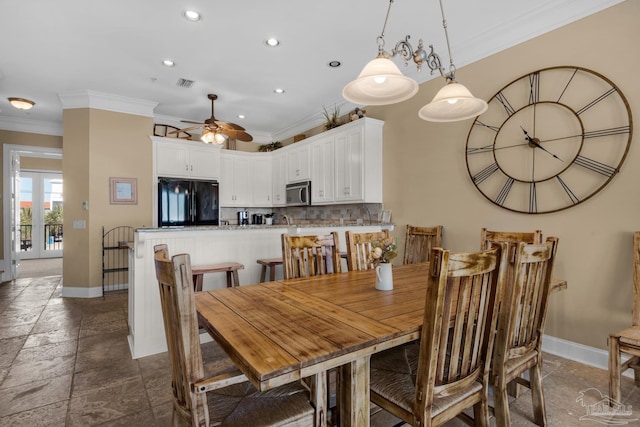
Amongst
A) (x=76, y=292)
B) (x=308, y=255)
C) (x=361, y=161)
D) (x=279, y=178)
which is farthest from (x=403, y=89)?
(x=76, y=292)

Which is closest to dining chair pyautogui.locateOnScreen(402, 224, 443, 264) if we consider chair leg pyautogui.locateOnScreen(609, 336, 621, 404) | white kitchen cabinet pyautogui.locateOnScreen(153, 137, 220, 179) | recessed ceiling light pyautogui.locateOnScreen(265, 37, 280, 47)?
chair leg pyautogui.locateOnScreen(609, 336, 621, 404)

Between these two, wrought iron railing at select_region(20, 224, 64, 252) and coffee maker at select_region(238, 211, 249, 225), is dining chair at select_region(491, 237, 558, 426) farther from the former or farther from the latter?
wrought iron railing at select_region(20, 224, 64, 252)

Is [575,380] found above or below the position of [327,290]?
below

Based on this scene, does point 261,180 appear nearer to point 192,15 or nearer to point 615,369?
point 192,15

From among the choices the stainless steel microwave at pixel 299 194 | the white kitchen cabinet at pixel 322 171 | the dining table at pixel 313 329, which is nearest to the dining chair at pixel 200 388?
the dining table at pixel 313 329

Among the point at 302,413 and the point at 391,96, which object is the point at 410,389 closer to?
the point at 302,413

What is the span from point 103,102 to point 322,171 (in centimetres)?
337

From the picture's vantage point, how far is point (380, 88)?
1995mm

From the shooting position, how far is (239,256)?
3123 millimetres

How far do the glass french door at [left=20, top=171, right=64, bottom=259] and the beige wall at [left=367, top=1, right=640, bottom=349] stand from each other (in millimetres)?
9865

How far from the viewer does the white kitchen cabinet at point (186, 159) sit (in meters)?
5.21

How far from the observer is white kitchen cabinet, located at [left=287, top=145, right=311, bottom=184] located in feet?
16.9

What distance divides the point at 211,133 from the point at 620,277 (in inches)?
171

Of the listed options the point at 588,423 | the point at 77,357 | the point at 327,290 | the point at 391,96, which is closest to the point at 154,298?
the point at 77,357
